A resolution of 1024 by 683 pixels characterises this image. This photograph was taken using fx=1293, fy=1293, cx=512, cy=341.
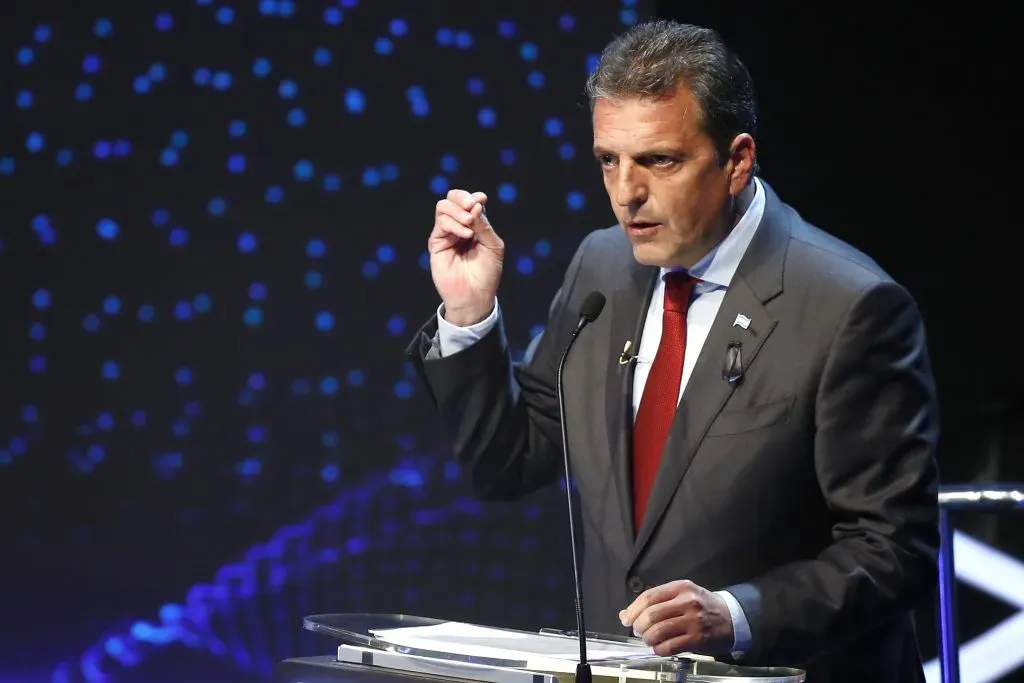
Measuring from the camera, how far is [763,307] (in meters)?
1.76

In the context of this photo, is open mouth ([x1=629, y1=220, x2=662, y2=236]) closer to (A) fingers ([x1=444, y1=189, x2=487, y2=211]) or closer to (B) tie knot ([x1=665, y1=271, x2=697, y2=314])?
(B) tie knot ([x1=665, y1=271, x2=697, y2=314])

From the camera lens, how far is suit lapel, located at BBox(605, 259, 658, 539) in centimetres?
179

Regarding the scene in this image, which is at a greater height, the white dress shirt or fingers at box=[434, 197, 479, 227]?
fingers at box=[434, 197, 479, 227]

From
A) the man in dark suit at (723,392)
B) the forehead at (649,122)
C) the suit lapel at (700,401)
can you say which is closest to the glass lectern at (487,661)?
the man in dark suit at (723,392)

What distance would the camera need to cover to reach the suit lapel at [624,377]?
5.87 ft

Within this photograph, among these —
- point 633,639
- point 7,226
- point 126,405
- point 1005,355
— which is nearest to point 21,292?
point 7,226

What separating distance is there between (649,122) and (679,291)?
262mm

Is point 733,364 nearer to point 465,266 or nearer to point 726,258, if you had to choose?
point 726,258

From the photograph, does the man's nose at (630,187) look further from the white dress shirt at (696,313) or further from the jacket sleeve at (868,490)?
the jacket sleeve at (868,490)

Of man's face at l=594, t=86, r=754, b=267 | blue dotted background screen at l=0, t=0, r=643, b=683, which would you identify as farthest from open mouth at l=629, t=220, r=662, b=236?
blue dotted background screen at l=0, t=0, r=643, b=683

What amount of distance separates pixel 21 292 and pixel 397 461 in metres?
1.00

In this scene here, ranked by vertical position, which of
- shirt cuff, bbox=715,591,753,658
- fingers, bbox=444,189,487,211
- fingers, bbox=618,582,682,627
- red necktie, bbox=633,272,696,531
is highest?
fingers, bbox=444,189,487,211

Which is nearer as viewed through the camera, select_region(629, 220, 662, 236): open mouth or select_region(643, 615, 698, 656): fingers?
select_region(643, 615, 698, 656): fingers

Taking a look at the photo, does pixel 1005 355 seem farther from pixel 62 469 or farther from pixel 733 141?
pixel 62 469
